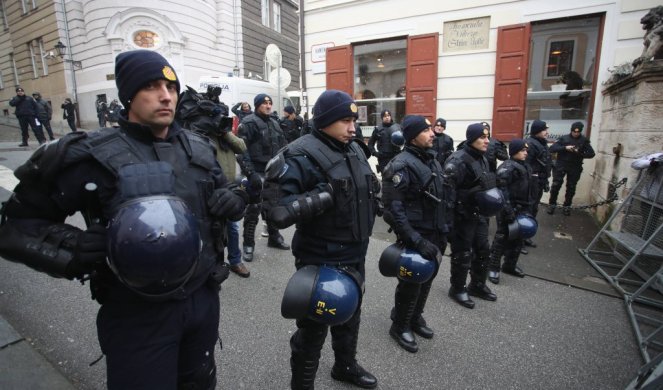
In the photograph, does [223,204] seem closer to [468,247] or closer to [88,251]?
[88,251]

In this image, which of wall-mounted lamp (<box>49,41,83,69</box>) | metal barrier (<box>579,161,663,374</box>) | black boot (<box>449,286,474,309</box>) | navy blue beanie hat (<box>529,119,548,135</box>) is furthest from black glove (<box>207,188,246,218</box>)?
wall-mounted lamp (<box>49,41,83,69</box>)

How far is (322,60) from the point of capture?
9430 millimetres

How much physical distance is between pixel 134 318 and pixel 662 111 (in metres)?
6.35

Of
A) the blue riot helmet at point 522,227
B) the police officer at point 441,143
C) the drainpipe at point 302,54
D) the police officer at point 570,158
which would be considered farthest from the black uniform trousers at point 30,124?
the police officer at point 570,158

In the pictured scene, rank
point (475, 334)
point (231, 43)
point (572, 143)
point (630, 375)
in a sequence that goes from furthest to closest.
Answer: point (231, 43) → point (572, 143) → point (475, 334) → point (630, 375)

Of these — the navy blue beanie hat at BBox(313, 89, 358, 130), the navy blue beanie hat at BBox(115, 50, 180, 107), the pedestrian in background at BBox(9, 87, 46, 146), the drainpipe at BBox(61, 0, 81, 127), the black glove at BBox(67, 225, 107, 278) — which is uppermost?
the drainpipe at BBox(61, 0, 81, 127)

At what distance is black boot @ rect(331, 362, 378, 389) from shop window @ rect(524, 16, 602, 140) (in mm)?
7101

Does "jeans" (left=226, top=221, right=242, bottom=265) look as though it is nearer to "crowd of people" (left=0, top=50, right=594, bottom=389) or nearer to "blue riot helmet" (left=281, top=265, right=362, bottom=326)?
"crowd of people" (left=0, top=50, right=594, bottom=389)

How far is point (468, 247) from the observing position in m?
3.34

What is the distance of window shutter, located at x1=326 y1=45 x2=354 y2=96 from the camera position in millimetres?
9070

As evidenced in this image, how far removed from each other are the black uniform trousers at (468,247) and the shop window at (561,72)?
5266mm

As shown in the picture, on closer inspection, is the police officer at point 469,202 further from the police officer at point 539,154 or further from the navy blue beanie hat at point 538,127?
the navy blue beanie hat at point 538,127

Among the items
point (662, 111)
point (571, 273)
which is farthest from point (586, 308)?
point (662, 111)

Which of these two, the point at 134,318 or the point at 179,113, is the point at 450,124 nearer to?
the point at 179,113
